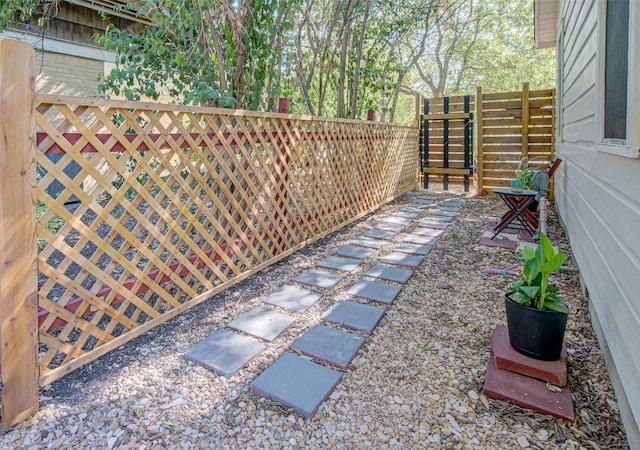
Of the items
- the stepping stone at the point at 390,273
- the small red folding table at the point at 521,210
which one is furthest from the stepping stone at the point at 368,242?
the small red folding table at the point at 521,210

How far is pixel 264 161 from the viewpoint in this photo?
296 cm

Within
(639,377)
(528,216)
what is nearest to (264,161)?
(639,377)

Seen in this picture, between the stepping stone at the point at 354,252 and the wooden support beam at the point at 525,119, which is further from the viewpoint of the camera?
the wooden support beam at the point at 525,119

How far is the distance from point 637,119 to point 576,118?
238 centimetres

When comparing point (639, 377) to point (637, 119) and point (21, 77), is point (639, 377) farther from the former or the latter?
point (21, 77)

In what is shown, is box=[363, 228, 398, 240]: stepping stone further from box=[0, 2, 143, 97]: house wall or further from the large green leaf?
box=[0, 2, 143, 97]: house wall

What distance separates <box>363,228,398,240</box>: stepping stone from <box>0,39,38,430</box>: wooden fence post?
3.16 metres

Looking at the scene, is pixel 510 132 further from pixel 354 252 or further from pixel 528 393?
pixel 528 393

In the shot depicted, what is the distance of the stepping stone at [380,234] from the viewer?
410 centimetres

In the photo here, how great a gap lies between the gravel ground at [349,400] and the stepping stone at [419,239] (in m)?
1.51

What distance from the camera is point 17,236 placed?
1.42 m

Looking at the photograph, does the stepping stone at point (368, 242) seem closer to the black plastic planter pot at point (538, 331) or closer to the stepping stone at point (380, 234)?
the stepping stone at point (380, 234)

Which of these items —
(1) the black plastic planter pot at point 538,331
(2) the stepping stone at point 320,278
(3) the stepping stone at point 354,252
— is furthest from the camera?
(3) the stepping stone at point 354,252

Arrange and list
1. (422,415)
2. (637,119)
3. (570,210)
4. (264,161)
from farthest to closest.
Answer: (570,210) < (264,161) < (422,415) < (637,119)
